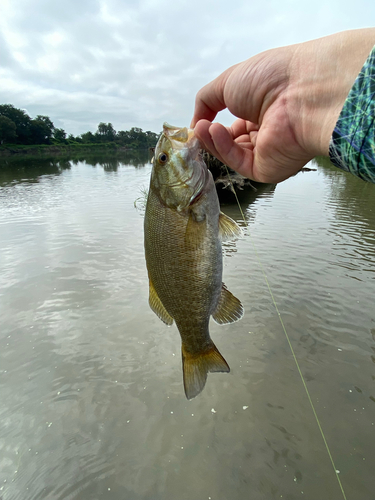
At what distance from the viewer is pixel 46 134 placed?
11294 centimetres

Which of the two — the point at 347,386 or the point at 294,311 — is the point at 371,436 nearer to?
the point at 347,386

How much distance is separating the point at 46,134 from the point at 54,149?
15.6 meters

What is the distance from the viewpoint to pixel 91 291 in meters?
7.89

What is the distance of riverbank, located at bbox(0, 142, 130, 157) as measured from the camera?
282 feet

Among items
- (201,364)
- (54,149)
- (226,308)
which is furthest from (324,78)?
(54,149)

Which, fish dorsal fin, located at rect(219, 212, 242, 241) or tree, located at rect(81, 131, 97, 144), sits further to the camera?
tree, located at rect(81, 131, 97, 144)

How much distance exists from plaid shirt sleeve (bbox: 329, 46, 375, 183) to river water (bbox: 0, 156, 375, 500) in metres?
3.88

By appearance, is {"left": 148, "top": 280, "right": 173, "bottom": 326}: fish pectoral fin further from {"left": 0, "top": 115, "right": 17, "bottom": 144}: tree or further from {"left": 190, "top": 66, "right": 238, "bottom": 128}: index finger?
{"left": 0, "top": 115, "right": 17, "bottom": 144}: tree

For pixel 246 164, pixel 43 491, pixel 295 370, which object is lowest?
pixel 43 491

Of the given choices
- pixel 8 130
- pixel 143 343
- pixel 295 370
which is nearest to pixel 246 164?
pixel 295 370

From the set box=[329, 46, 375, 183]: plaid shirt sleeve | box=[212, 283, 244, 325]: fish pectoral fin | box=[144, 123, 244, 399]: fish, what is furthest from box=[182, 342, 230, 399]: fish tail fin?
box=[329, 46, 375, 183]: plaid shirt sleeve

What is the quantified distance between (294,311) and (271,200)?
1428 cm

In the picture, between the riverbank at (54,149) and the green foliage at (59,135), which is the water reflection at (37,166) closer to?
the riverbank at (54,149)

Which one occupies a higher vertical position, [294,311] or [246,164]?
[246,164]
